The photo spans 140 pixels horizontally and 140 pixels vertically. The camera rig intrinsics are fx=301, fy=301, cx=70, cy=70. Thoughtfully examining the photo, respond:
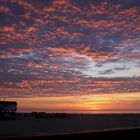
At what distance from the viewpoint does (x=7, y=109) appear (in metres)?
57.4

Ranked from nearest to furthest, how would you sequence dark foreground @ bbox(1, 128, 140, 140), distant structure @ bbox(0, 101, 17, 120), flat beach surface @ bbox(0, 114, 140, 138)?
dark foreground @ bbox(1, 128, 140, 140) → flat beach surface @ bbox(0, 114, 140, 138) → distant structure @ bbox(0, 101, 17, 120)

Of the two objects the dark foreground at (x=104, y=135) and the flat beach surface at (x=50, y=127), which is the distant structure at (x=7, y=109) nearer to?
the flat beach surface at (x=50, y=127)

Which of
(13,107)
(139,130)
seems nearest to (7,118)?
(13,107)

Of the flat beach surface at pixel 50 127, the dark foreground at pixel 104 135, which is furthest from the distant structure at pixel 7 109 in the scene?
the dark foreground at pixel 104 135

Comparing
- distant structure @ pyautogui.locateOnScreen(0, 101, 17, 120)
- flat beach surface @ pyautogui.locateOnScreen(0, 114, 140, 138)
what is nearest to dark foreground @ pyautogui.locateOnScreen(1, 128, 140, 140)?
flat beach surface @ pyautogui.locateOnScreen(0, 114, 140, 138)

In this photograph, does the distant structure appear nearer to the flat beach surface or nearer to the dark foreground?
the flat beach surface

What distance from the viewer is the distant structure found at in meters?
56.7

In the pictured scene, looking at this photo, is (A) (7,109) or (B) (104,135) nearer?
(B) (104,135)

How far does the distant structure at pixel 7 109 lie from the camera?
2231 inches

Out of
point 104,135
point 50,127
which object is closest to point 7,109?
point 50,127

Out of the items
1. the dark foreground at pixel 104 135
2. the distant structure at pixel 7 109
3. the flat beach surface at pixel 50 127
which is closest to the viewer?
the dark foreground at pixel 104 135

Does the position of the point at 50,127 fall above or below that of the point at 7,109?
below

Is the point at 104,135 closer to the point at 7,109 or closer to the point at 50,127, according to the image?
the point at 50,127

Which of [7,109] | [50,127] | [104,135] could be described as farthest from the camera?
[7,109]
